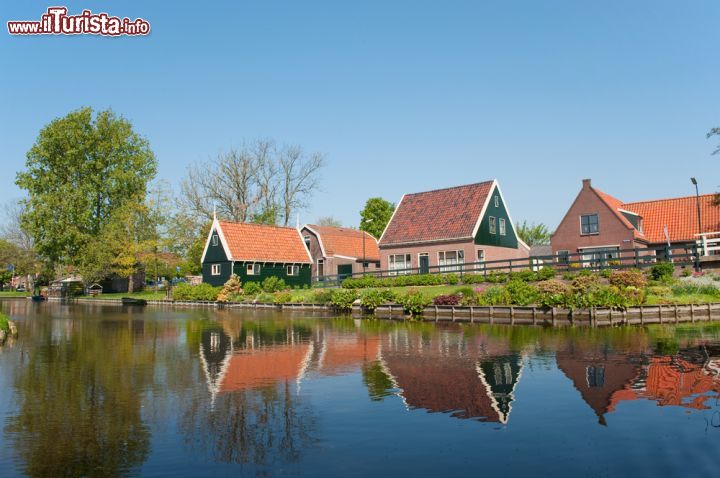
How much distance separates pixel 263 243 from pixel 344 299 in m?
20.7

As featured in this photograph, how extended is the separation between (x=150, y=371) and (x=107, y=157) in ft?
208

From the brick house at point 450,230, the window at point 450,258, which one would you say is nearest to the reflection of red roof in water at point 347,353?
the window at point 450,258

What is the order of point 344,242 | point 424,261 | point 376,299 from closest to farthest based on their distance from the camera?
point 376,299 → point 424,261 → point 344,242

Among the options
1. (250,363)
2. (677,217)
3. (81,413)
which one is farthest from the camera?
(677,217)

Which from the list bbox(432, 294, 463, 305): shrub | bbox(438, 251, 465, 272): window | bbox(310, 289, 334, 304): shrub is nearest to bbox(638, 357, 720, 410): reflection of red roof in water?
bbox(432, 294, 463, 305): shrub

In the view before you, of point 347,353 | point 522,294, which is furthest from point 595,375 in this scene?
point 522,294

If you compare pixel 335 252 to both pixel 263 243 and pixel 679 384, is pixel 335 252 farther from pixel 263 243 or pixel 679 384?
pixel 679 384

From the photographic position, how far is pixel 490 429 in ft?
32.0

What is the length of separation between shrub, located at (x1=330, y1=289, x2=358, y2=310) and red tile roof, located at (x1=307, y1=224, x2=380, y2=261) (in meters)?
24.0

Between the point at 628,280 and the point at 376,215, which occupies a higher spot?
the point at 376,215

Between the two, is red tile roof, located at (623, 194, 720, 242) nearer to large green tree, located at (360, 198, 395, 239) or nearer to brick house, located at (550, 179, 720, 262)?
brick house, located at (550, 179, 720, 262)

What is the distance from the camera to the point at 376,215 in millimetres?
88250

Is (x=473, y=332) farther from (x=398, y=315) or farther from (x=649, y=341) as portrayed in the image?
(x=398, y=315)

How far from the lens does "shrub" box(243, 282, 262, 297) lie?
5256cm
